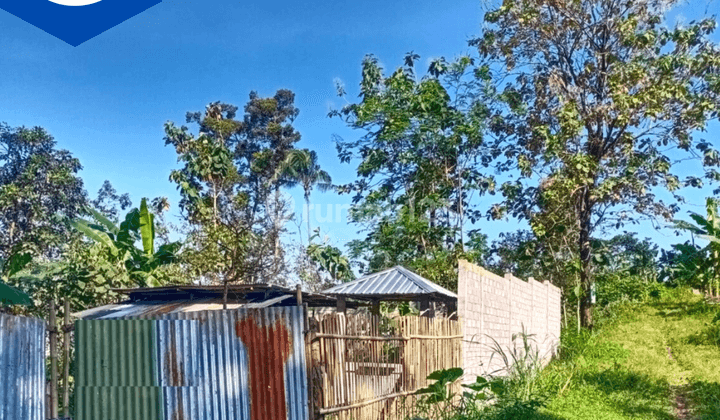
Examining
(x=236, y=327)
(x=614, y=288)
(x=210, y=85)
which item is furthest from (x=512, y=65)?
(x=236, y=327)

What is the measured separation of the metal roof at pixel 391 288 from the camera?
40.1 feet

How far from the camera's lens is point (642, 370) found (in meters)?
14.2

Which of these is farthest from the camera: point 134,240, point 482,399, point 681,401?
point 134,240

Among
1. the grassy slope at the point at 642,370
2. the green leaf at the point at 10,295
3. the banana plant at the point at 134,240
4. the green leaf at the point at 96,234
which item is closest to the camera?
the green leaf at the point at 10,295

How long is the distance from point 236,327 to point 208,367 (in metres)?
0.38

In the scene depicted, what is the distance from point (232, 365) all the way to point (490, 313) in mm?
5813

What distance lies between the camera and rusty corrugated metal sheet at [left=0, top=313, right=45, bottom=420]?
15.4 ft

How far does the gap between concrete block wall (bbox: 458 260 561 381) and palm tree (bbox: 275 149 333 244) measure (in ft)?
54.4

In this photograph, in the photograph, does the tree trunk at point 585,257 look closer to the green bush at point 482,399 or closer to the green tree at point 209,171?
the green tree at point 209,171

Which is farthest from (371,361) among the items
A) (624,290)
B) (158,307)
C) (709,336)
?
(624,290)

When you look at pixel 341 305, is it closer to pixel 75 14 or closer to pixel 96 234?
pixel 96 234

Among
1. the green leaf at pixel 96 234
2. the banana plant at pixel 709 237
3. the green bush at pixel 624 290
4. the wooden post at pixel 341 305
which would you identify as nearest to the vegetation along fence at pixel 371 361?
the wooden post at pixel 341 305

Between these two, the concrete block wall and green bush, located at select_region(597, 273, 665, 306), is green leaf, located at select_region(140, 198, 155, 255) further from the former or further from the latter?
green bush, located at select_region(597, 273, 665, 306)

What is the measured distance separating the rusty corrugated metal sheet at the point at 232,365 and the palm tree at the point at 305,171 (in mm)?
24224
